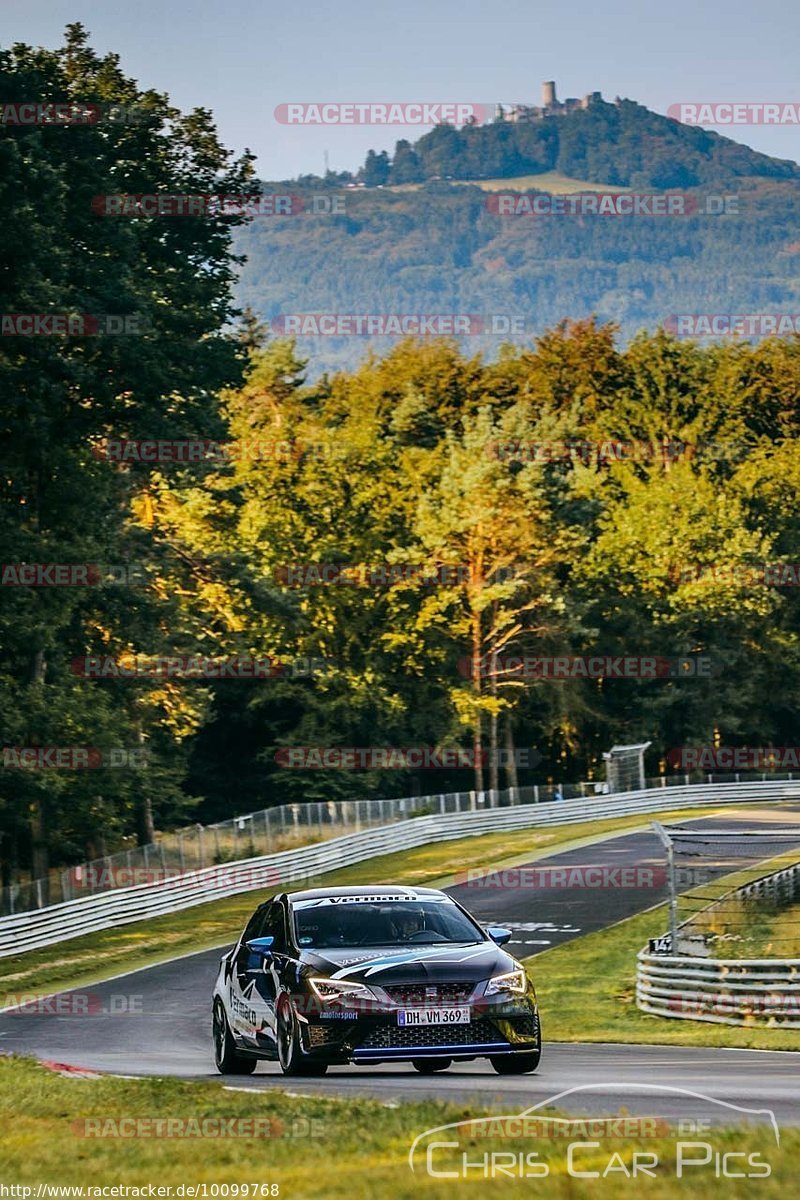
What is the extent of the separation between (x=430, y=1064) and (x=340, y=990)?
4.51 ft

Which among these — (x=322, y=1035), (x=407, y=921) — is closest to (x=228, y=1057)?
(x=407, y=921)

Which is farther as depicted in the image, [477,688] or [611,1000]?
[477,688]

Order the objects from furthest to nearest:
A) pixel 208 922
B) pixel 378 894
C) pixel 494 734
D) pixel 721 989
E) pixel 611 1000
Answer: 1. pixel 494 734
2. pixel 208 922
3. pixel 611 1000
4. pixel 721 989
5. pixel 378 894

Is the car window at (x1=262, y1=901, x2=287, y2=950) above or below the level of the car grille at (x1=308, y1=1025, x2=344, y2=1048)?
above

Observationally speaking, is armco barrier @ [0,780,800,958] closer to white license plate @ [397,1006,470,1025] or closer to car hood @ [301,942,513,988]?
car hood @ [301,942,513,988]

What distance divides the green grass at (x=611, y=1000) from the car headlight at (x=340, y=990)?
6672mm

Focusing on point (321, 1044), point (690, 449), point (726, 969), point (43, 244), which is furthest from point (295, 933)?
point (690, 449)

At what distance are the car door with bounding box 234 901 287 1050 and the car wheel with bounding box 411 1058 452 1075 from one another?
3.80 feet

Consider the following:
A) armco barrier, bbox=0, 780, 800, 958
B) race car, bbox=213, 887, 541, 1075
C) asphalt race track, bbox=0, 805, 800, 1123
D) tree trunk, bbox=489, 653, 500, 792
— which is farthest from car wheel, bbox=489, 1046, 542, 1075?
tree trunk, bbox=489, 653, 500, 792

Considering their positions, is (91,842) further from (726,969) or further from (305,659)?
(726,969)

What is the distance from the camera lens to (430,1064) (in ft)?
47.6

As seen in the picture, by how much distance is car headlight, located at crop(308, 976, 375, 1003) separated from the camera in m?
13.5

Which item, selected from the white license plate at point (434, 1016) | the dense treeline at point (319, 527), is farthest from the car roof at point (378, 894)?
the dense treeline at point (319, 527)

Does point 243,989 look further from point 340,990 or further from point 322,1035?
point 340,990
